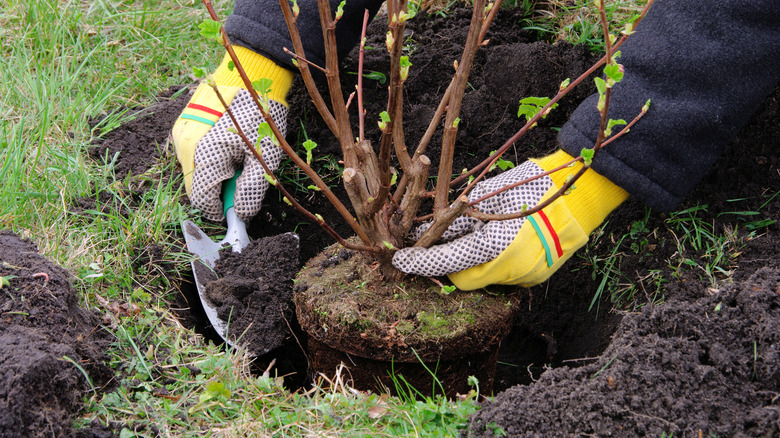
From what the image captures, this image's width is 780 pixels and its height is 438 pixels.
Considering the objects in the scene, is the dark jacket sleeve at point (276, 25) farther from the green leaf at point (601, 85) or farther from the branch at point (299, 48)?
the green leaf at point (601, 85)

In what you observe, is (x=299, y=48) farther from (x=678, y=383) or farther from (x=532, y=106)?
(x=678, y=383)

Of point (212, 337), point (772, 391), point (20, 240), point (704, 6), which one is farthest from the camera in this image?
point (212, 337)

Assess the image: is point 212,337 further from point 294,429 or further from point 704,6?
point 704,6

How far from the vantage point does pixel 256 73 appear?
2.27 m

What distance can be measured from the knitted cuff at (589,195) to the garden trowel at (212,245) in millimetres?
1089

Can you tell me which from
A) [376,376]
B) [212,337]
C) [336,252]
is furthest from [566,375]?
[212,337]

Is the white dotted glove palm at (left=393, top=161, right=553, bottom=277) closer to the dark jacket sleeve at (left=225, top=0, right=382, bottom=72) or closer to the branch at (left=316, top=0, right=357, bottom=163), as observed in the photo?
the branch at (left=316, top=0, right=357, bottom=163)

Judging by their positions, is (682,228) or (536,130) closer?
(682,228)

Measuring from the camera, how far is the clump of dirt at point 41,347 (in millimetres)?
1292

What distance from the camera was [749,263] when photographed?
68.2 inches

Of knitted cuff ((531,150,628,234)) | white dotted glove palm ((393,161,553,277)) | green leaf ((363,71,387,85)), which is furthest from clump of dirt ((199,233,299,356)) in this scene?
knitted cuff ((531,150,628,234))

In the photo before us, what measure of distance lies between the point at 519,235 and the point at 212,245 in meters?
1.11

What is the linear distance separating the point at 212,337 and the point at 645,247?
148 cm

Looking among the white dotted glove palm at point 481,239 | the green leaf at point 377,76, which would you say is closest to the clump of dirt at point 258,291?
the white dotted glove palm at point 481,239
